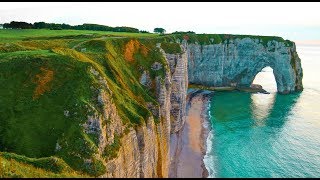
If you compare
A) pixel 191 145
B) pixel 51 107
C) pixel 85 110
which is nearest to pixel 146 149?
pixel 85 110

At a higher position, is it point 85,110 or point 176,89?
point 85,110

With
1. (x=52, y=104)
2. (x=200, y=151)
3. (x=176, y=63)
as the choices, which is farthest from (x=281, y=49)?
(x=52, y=104)

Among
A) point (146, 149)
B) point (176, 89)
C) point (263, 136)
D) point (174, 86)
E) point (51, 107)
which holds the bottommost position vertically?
point (263, 136)

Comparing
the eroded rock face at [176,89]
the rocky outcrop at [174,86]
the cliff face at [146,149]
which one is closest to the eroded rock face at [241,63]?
the rocky outcrop at [174,86]

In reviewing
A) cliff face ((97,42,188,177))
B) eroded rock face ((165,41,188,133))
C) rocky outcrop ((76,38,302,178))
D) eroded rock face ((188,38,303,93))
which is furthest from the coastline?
eroded rock face ((188,38,303,93))

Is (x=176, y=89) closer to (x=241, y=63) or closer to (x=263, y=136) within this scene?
(x=263, y=136)

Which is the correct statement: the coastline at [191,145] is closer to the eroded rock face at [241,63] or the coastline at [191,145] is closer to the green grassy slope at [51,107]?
the green grassy slope at [51,107]

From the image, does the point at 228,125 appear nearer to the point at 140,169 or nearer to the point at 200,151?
the point at 200,151
